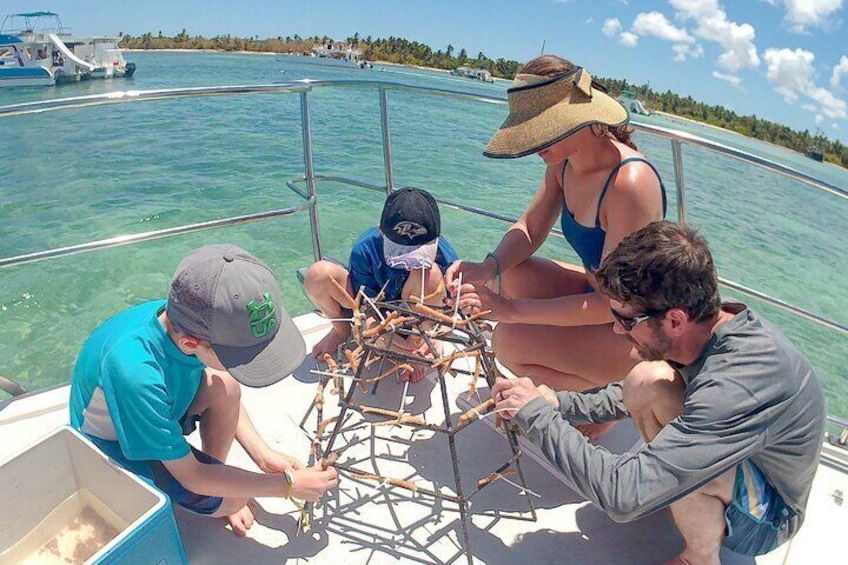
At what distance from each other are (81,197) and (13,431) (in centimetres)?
798

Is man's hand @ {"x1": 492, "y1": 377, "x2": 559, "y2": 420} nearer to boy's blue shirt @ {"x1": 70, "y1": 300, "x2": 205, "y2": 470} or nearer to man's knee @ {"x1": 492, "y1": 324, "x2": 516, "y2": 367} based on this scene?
man's knee @ {"x1": 492, "y1": 324, "x2": 516, "y2": 367}

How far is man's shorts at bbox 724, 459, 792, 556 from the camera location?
1.06 metres

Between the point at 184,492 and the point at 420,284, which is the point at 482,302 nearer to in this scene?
the point at 420,284

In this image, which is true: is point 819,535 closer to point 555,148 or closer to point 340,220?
point 555,148

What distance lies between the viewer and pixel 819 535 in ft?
4.60

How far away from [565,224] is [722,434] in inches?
35.1

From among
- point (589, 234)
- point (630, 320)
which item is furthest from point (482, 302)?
point (630, 320)

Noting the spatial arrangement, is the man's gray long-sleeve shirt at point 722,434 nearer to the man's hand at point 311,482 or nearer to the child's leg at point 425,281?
the man's hand at point 311,482

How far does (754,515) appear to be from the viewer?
1.08 m

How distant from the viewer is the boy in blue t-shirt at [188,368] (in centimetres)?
101

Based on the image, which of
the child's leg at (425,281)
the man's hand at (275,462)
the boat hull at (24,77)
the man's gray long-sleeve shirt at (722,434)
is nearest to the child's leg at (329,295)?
the child's leg at (425,281)

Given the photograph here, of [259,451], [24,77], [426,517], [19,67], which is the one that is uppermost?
[259,451]

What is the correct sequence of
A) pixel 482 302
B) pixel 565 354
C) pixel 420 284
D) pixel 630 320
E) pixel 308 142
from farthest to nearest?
1. pixel 308 142
2. pixel 420 284
3. pixel 565 354
4. pixel 482 302
5. pixel 630 320

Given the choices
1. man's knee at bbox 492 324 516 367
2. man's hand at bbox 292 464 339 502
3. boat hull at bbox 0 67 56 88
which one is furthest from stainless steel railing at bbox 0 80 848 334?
boat hull at bbox 0 67 56 88
